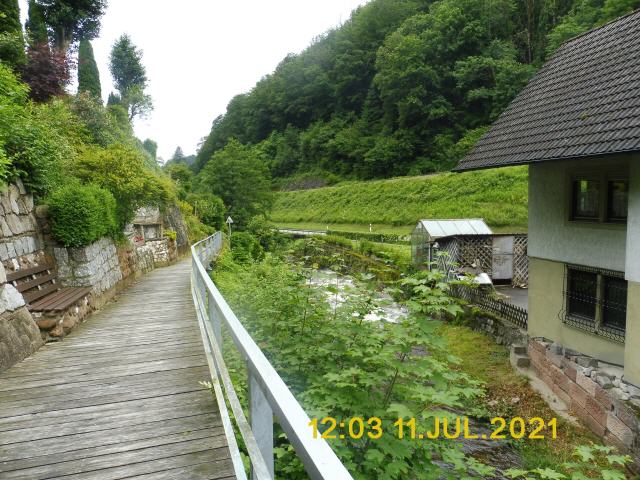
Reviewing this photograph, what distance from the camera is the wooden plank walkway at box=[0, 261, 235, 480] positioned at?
327 cm

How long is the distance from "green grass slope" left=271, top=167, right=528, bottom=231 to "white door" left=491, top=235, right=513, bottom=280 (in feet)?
39.1

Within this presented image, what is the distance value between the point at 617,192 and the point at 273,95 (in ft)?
312

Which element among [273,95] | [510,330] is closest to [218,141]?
[273,95]

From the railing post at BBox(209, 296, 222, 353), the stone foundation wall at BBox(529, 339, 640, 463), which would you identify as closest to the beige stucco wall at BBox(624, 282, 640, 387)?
the stone foundation wall at BBox(529, 339, 640, 463)

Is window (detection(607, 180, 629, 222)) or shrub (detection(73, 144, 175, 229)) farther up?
shrub (detection(73, 144, 175, 229))

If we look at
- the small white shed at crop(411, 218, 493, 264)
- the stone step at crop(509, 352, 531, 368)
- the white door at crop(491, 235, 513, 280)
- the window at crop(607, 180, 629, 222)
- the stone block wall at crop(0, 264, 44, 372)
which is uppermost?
the window at crop(607, 180, 629, 222)

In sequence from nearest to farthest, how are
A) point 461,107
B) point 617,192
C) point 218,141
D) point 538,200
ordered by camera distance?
point 617,192 → point 538,200 → point 461,107 → point 218,141

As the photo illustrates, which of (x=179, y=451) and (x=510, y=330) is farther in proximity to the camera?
(x=510, y=330)

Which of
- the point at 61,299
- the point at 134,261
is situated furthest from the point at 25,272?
the point at 134,261

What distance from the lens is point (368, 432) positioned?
462 cm

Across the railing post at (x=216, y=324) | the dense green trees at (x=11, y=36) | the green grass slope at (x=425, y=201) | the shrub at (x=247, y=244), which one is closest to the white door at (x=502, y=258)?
the green grass slope at (x=425, y=201)

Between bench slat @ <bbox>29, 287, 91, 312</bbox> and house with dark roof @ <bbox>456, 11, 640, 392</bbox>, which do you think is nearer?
bench slat @ <bbox>29, 287, 91, 312</bbox>

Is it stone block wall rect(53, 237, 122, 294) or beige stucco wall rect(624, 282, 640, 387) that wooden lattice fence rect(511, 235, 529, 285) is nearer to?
beige stucco wall rect(624, 282, 640, 387)

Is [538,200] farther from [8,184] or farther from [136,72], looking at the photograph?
[136,72]
